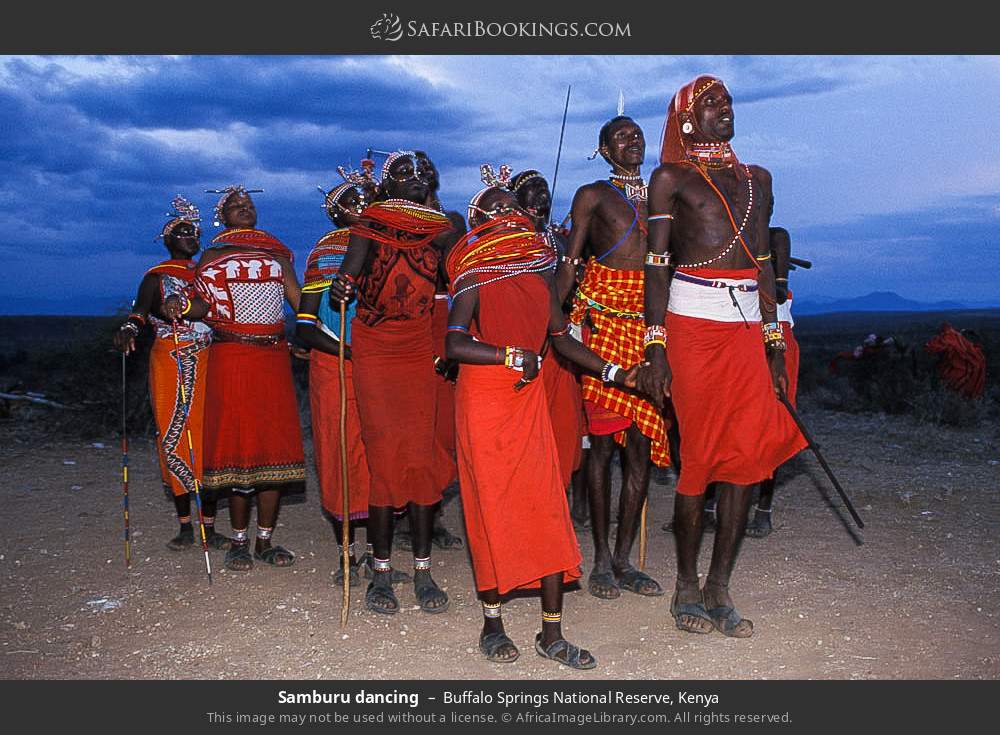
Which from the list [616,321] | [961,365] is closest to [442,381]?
[616,321]

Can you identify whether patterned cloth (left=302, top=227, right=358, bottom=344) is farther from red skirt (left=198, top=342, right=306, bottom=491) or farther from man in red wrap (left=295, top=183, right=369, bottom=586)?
red skirt (left=198, top=342, right=306, bottom=491)

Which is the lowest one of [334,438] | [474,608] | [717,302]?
[474,608]

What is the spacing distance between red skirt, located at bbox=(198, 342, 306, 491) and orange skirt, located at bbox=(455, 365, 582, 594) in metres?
2.04

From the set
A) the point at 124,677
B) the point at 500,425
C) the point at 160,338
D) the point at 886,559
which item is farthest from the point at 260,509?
the point at 886,559

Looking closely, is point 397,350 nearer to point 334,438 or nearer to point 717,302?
point 334,438

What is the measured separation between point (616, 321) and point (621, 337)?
0.31ft

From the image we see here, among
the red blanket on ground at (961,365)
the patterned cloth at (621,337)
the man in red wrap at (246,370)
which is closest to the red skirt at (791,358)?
the patterned cloth at (621,337)

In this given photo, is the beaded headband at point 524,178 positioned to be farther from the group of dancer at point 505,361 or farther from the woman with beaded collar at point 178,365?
the woman with beaded collar at point 178,365

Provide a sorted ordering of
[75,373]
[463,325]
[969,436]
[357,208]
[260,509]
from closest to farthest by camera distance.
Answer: [463,325]
[357,208]
[260,509]
[969,436]
[75,373]

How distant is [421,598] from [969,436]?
7887 mm

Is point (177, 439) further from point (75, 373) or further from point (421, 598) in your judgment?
point (75, 373)

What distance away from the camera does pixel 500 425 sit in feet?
13.7

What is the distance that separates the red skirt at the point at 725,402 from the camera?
4.54 m

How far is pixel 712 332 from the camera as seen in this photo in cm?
454
